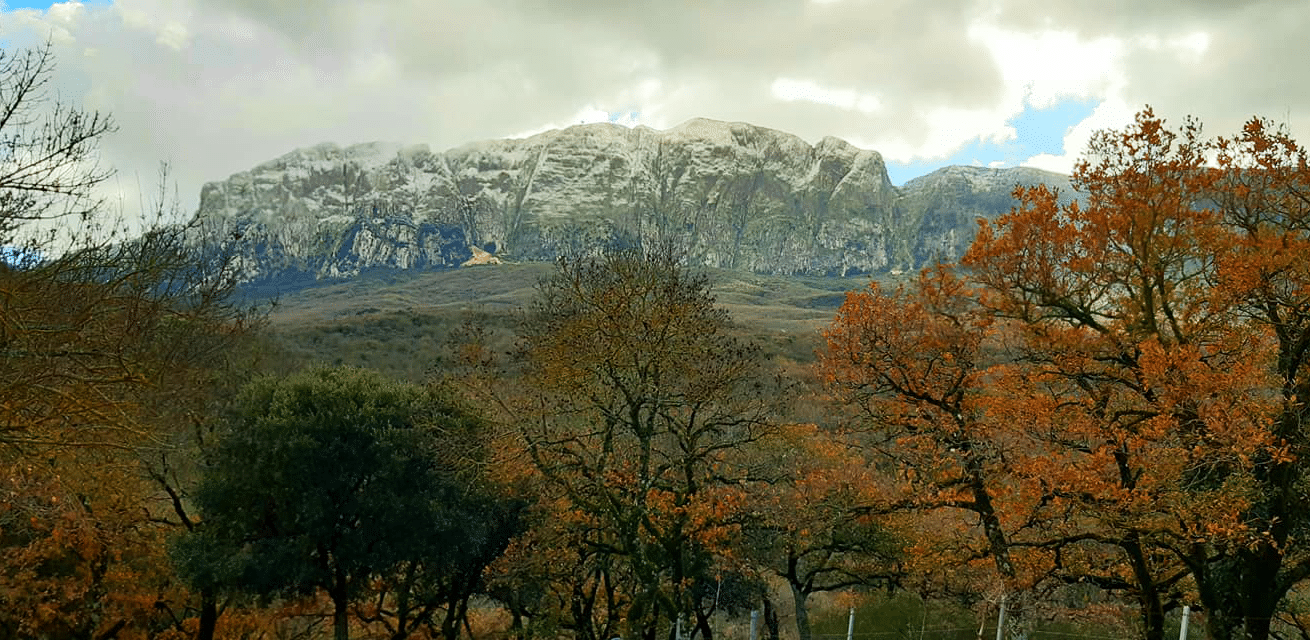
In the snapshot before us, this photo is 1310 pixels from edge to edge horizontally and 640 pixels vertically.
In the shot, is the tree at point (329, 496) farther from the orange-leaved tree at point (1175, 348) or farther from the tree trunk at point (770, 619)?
the orange-leaved tree at point (1175, 348)

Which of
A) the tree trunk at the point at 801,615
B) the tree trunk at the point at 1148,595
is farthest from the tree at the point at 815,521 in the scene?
the tree trunk at the point at 1148,595

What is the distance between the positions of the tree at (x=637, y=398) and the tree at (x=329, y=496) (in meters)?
4.70

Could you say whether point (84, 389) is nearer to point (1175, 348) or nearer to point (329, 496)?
point (329, 496)

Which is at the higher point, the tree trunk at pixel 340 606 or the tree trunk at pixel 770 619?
the tree trunk at pixel 340 606

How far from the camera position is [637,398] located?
1889 cm

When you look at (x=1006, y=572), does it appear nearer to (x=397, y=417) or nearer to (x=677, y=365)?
(x=677, y=365)

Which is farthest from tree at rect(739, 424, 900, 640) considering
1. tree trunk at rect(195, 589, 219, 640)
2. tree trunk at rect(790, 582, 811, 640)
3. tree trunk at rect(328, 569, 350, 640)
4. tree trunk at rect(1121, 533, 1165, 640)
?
tree trunk at rect(195, 589, 219, 640)

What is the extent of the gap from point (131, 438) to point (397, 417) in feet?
40.1

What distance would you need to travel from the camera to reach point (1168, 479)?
14.0m

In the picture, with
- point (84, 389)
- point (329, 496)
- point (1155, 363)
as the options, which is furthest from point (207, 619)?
point (1155, 363)

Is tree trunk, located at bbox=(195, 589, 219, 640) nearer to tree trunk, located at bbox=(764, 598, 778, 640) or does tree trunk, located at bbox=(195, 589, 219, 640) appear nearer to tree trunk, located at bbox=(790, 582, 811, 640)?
tree trunk, located at bbox=(764, 598, 778, 640)

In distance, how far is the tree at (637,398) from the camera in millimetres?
18656

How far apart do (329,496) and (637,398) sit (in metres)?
11.0

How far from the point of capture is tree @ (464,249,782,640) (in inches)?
734
